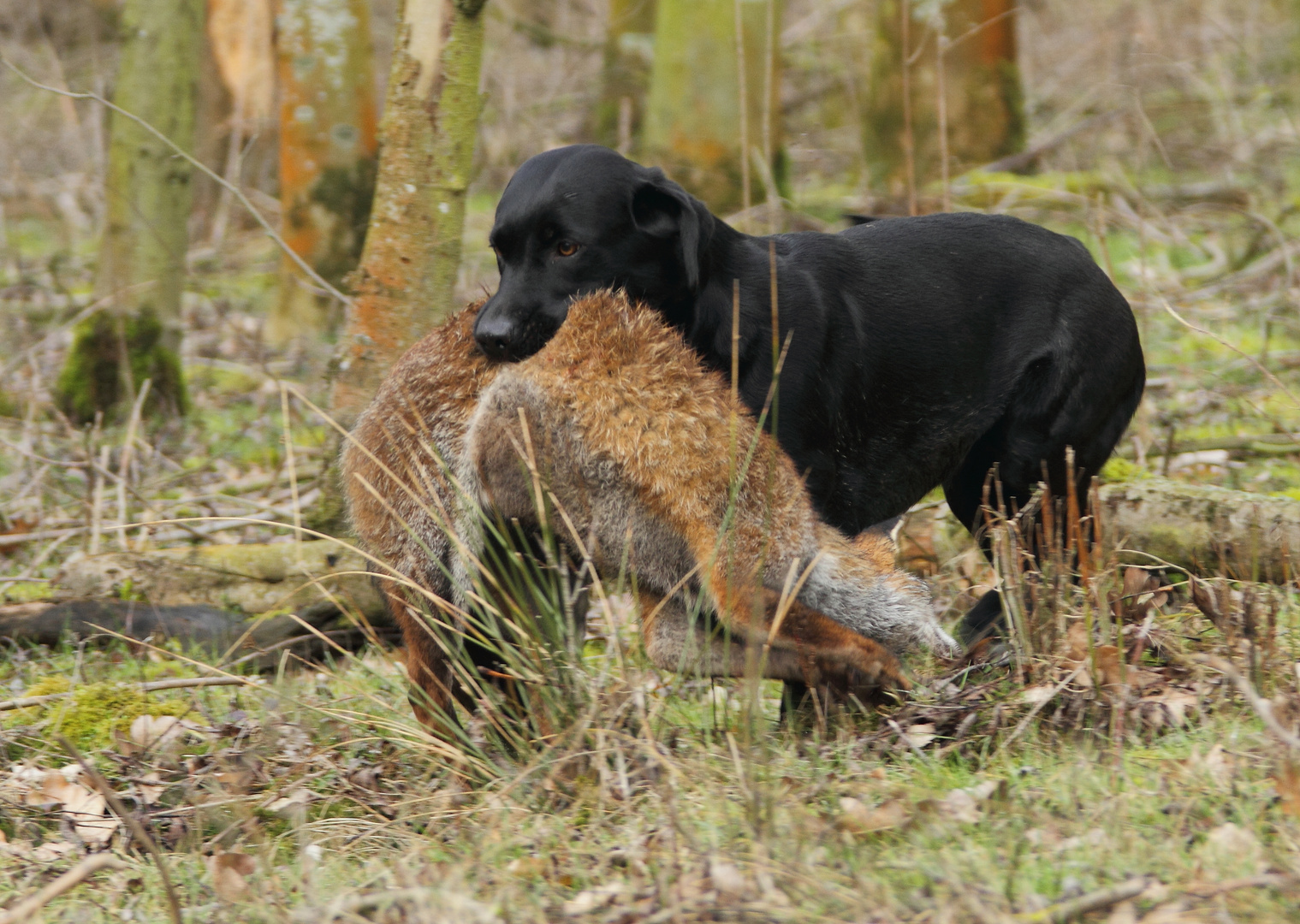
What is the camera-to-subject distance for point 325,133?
27.0 feet

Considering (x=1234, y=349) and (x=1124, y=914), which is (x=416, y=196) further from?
(x=1124, y=914)

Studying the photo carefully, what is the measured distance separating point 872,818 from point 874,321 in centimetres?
196

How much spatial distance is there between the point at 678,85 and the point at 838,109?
3710mm

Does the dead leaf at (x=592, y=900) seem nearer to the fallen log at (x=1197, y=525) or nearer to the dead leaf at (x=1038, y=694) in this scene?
the dead leaf at (x=1038, y=694)

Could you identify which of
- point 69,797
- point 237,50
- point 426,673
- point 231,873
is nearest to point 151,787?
point 69,797

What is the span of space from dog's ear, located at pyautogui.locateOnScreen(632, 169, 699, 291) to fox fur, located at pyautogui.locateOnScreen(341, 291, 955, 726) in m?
0.56

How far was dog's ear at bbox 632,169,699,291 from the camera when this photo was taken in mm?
3594

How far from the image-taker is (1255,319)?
7.26 meters

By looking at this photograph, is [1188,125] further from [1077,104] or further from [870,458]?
[870,458]

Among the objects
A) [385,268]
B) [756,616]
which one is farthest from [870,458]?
[385,268]

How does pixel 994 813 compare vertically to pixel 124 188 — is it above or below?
below

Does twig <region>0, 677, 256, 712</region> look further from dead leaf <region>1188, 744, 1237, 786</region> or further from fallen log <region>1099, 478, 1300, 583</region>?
fallen log <region>1099, 478, 1300, 583</region>

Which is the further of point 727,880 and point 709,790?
point 709,790

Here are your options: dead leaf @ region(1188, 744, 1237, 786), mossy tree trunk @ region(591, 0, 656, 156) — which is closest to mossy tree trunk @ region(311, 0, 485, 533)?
dead leaf @ region(1188, 744, 1237, 786)
